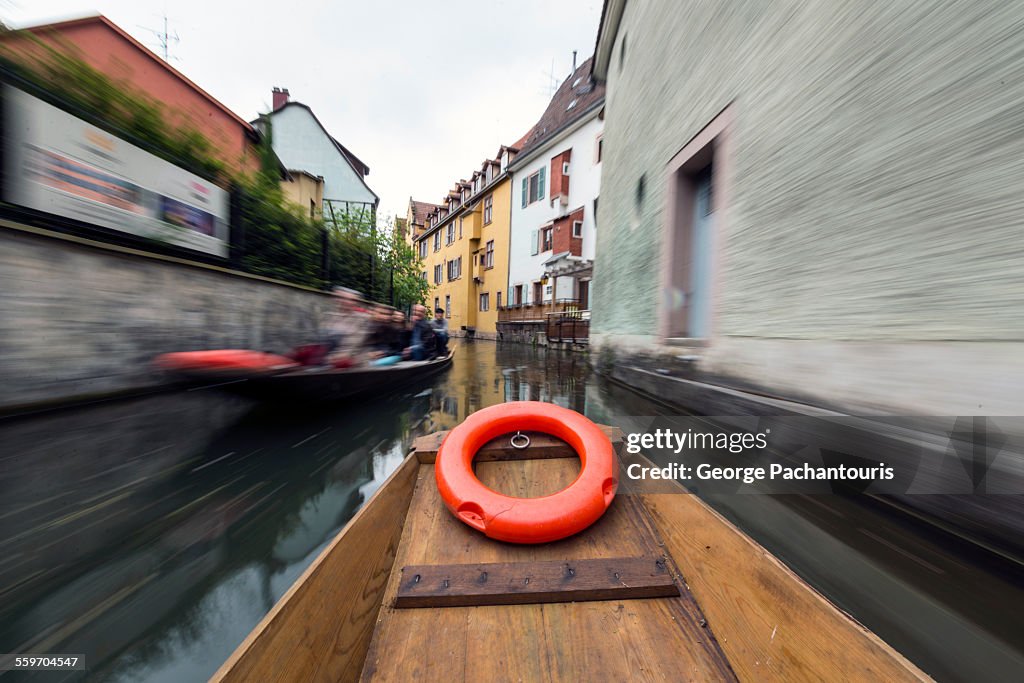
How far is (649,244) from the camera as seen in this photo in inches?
236

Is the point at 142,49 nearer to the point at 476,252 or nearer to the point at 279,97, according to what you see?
the point at 279,97

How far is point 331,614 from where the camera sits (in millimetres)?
Result: 1081

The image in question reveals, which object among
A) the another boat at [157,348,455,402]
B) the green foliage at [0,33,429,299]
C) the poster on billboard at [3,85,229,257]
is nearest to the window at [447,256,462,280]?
the green foliage at [0,33,429,299]

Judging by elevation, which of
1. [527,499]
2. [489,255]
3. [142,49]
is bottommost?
[527,499]

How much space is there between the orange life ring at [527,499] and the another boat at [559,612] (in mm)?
97

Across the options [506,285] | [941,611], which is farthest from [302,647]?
[506,285]

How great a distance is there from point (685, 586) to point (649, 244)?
5568 millimetres

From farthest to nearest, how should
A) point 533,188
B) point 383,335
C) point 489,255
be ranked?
1. point 489,255
2. point 533,188
3. point 383,335

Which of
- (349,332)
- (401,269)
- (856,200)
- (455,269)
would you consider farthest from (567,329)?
(455,269)

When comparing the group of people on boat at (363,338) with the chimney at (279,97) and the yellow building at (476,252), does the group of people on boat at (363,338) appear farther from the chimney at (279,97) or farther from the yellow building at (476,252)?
the chimney at (279,97)

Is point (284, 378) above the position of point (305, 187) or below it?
below

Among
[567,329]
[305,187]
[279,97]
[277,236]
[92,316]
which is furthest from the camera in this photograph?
[279,97]

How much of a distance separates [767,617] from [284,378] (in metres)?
3.88

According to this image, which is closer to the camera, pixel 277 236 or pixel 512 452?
pixel 512 452
